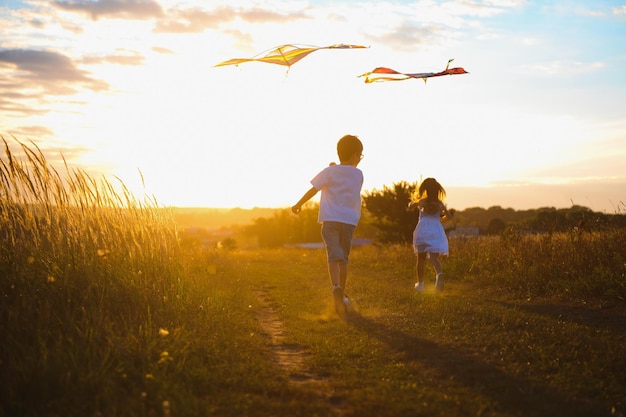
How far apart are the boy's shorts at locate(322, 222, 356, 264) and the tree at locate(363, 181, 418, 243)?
15.4 metres

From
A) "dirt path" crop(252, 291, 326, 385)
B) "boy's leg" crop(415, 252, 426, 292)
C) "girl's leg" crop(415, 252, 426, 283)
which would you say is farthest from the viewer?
"girl's leg" crop(415, 252, 426, 283)

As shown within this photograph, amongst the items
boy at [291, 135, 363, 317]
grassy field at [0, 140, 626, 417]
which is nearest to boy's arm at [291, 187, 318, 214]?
Result: boy at [291, 135, 363, 317]

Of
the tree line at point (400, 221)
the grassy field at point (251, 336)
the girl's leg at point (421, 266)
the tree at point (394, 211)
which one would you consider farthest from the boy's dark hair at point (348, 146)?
the tree at point (394, 211)

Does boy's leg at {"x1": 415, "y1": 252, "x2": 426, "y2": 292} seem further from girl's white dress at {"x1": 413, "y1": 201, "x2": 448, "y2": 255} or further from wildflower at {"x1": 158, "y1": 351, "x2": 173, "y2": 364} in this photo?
wildflower at {"x1": 158, "y1": 351, "x2": 173, "y2": 364}

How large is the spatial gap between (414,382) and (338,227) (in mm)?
3964

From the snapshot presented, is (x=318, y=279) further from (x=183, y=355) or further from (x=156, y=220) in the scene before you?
(x=183, y=355)

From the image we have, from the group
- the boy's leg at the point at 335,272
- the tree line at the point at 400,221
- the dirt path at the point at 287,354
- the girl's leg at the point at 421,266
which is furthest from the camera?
the tree line at the point at 400,221

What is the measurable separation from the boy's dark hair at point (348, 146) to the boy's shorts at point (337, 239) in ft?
3.29

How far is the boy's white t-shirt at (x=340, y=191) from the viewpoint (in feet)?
29.8

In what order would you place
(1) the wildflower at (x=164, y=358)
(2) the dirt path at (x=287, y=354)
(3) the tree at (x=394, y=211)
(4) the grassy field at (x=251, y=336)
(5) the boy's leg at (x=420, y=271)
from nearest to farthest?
(4) the grassy field at (x=251, y=336)
(1) the wildflower at (x=164, y=358)
(2) the dirt path at (x=287, y=354)
(5) the boy's leg at (x=420, y=271)
(3) the tree at (x=394, y=211)

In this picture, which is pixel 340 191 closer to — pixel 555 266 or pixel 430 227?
pixel 430 227

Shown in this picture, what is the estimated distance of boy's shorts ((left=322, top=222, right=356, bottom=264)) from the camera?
29.5ft

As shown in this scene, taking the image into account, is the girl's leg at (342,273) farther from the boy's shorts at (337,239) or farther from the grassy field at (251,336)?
the grassy field at (251,336)

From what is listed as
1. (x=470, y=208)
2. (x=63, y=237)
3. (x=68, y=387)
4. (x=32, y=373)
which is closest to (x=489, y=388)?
(x=68, y=387)
